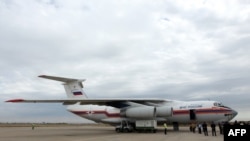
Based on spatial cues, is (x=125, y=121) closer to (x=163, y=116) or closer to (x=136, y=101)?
(x=136, y=101)

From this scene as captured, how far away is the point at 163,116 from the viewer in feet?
81.0

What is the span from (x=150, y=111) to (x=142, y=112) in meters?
0.72

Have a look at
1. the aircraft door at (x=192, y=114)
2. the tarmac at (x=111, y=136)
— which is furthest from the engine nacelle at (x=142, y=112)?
the aircraft door at (x=192, y=114)

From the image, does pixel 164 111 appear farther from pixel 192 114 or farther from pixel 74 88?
pixel 74 88

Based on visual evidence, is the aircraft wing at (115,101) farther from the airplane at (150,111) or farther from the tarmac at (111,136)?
the tarmac at (111,136)

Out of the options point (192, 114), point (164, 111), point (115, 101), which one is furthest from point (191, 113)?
point (115, 101)

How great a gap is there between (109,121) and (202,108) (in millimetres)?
8716

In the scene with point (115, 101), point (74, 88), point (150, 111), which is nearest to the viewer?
point (150, 111)

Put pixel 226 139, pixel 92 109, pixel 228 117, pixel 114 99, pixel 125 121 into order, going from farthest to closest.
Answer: pixel 92 109
pixel 125 121
pixel 114 99
pixel 228 117
pixel 226 139

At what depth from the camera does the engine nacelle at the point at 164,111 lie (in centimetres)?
2439

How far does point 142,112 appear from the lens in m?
24.4

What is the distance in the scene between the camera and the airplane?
23969 millimetres

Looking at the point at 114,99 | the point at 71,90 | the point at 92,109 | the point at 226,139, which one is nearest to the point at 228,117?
the point at 114,99

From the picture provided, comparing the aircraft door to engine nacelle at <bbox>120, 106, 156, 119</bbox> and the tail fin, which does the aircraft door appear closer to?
engine nacelle at <bbox>120, 106, 156, 119</bbox>
